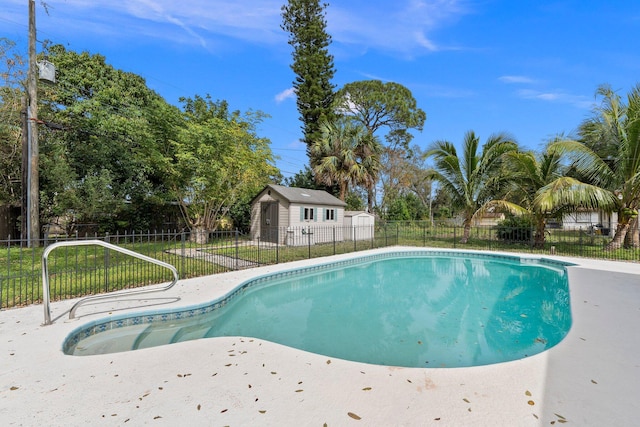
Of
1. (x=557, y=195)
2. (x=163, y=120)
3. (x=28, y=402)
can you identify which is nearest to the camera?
(x=28, y=402)

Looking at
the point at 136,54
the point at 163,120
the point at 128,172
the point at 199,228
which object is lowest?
the point at 199,228

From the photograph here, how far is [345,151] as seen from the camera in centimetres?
1842

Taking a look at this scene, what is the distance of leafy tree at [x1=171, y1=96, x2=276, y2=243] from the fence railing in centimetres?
153

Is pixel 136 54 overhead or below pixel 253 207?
overhead

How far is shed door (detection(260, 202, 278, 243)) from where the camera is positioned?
575 inches

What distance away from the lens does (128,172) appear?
15.1m

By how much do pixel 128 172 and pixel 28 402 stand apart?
49.7 ft

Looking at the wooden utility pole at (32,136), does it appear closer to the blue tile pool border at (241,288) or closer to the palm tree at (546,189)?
the blue tile pool border at (241,288)

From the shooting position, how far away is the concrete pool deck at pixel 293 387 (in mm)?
2293

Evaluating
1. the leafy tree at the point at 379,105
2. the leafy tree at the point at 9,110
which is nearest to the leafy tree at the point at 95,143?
the leafy tree at the point at 9,110

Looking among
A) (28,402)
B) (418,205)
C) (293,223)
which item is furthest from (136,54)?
(418,205)

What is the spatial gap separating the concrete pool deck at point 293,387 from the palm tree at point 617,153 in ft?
32.8

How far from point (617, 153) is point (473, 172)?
16.0 ft

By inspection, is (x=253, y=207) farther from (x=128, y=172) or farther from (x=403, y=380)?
(x=403, y=380)
